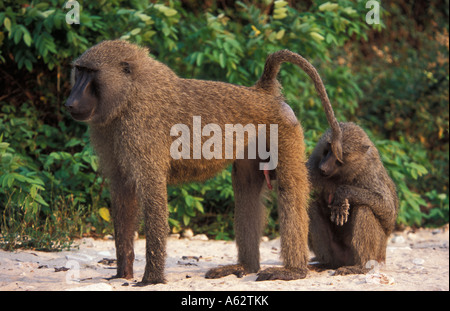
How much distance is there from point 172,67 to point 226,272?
3223 millimetres

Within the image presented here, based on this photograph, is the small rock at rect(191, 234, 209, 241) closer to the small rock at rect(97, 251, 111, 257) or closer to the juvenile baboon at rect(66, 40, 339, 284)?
the small rock at rect(97, 251, 111, 257)

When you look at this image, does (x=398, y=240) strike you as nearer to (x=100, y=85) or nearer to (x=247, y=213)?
(x=247, y=213)

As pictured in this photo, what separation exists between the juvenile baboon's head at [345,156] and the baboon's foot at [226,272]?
0.96m

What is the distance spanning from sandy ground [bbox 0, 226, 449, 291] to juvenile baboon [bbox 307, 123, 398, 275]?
193 mm

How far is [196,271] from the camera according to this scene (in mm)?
4332

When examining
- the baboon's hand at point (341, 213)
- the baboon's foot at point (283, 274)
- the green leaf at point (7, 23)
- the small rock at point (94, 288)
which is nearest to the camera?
the small rock at point (94, 288)

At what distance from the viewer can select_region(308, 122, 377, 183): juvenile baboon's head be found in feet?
14.0

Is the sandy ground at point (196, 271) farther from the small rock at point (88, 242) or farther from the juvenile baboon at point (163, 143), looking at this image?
the juvenile baboon at point (163, 143)

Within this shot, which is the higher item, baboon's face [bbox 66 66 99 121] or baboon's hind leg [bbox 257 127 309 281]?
baboon's face [bbox 66 66 99 121]

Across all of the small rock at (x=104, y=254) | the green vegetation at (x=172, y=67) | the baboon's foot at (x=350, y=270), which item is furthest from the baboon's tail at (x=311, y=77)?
the small rock at (x=104, y=254)

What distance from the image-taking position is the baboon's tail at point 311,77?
379 centimetres

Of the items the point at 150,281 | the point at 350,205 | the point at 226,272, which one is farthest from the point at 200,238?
the point at 150,281

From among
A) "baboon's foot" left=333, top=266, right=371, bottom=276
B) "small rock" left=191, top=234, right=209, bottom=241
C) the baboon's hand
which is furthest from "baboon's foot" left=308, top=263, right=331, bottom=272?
"small rock" left=191, top=234, right=209, bottom=241
